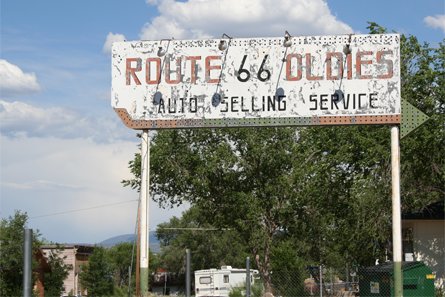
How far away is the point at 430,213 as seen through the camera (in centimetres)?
2808

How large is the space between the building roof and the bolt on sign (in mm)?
14077

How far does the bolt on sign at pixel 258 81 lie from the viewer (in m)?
14.8

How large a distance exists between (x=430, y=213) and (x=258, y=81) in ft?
49.0

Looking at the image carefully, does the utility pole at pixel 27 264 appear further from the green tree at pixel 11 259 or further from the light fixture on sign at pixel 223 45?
the green tree at pixel 11 259

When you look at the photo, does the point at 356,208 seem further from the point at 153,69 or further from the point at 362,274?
the point at 153,69

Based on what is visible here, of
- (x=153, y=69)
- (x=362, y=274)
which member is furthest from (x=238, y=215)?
(x=153, y=69)

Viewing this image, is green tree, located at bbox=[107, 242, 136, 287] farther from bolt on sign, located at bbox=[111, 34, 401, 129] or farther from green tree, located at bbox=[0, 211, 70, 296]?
bolt on sign, located at bbox=[111, 34, 401, 129]

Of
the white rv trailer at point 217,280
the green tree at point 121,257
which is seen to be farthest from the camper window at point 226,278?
the green tree at point 121,257

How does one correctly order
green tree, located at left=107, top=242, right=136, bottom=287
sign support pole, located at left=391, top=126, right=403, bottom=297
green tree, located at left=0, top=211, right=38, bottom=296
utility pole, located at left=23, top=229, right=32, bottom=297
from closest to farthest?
utility pole, located at left=23, top=229, right=32, bottom=297, sign support pole, located at left=391, top=126, right=403, bottom=297, green tree, located at left=0, top=211, right=38, bottom=296, green tree, located at left=107, top=242, right=136, bottom=287

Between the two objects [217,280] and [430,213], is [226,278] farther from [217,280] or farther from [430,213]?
[430,213]

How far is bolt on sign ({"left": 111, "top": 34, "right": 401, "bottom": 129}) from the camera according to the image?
582 inches

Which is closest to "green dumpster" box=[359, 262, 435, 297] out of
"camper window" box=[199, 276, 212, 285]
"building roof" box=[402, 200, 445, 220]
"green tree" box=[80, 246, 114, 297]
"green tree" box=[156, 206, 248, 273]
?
"building roof" box=[402, 200, 445, 220]

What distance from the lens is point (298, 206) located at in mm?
49812

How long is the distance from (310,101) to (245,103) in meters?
1.21
